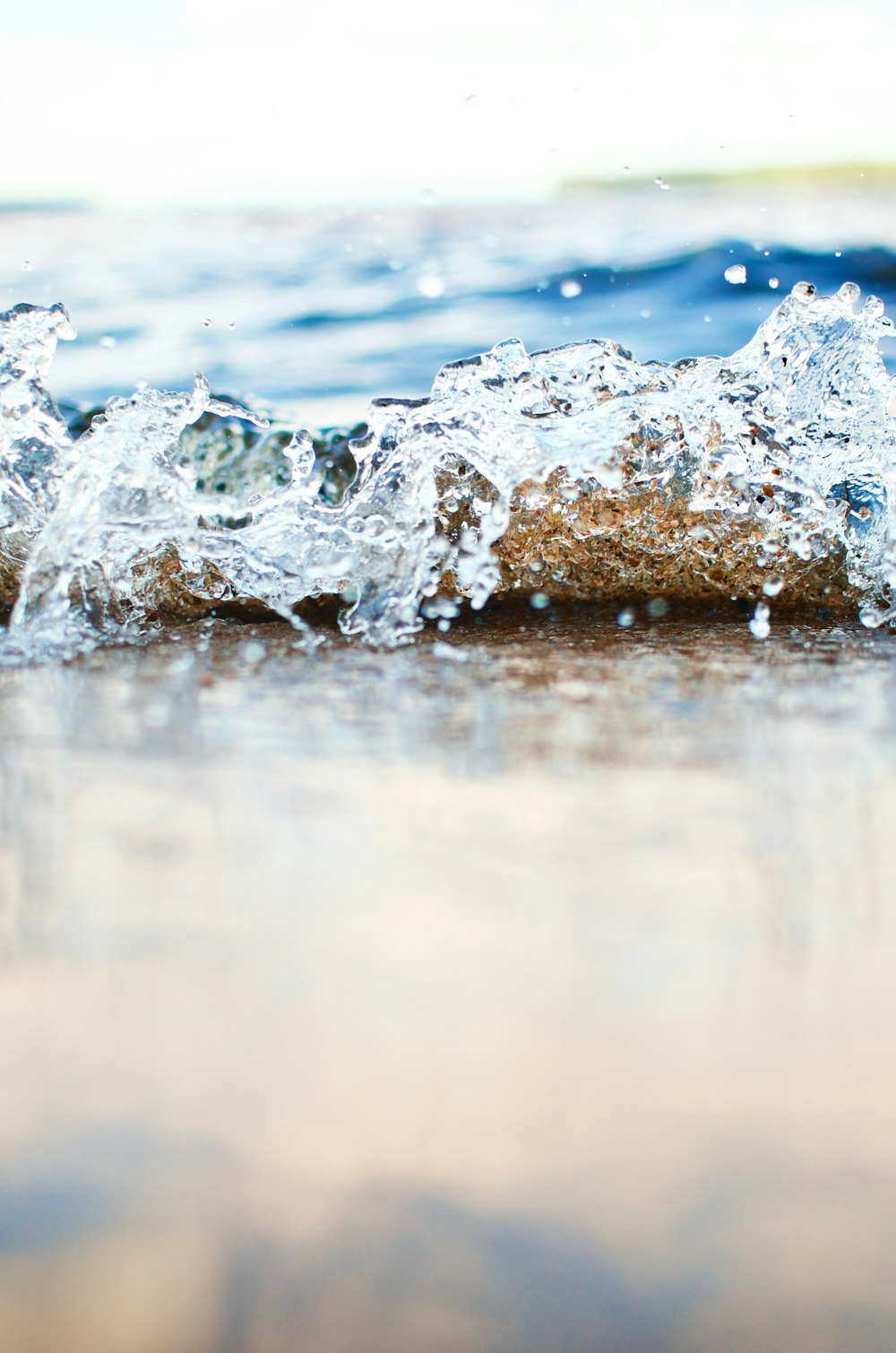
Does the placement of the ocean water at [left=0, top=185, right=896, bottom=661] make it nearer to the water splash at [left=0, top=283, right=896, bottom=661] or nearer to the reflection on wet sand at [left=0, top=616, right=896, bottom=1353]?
the water splash at [left=0, top=283, right=896, bottom=661]

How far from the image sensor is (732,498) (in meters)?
1.45

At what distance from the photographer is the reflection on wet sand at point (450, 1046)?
34cm

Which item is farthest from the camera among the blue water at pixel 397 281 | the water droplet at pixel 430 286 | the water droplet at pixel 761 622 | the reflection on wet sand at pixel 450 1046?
the water droplet at pixel 430 286

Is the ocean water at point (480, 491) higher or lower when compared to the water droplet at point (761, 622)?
higher

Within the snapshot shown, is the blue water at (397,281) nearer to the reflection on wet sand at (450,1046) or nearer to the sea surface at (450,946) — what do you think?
the sea surface at (450,946)

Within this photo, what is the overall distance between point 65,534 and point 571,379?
647mm

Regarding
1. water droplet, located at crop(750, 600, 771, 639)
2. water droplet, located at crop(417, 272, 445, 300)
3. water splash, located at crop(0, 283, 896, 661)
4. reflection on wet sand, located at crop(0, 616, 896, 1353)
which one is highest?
water droplet, located at crop(417, 272, 445, 300)

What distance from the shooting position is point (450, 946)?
1.73ft

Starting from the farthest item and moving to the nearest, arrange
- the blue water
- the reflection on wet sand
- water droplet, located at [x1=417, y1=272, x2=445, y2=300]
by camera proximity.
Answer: water droplet, located at [x1=417, y1=272, x2=445, y2=300] < the blue water < the reflection on wet sand

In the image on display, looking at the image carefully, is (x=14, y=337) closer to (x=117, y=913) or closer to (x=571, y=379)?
(x=571, y=379)

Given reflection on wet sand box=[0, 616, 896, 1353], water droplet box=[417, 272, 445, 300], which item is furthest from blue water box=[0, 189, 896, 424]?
reflection on wet sand box=[0, 616, 896, 1353]

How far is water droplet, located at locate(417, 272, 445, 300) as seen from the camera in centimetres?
332

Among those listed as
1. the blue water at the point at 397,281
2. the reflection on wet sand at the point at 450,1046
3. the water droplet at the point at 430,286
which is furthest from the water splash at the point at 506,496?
the water droplet at the point at 430,286

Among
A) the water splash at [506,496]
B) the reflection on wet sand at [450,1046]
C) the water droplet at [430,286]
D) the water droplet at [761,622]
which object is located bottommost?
the reflection on wet sand at [450,1046]
